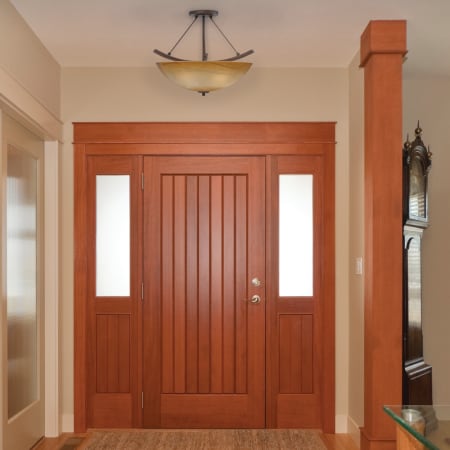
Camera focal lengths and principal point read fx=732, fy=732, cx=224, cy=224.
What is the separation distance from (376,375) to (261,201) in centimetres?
160

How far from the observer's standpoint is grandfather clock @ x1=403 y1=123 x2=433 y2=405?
15.5 feet

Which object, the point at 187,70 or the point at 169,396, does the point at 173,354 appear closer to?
the point at 169,396

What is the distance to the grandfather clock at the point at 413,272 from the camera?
186 inches

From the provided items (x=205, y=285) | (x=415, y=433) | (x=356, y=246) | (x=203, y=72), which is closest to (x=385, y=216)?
(x=356, y=246)

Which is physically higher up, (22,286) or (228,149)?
(228,149)

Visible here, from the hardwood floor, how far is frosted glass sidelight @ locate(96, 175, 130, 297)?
999 millimetres

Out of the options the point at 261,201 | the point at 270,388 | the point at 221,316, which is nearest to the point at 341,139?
the point at 261,201

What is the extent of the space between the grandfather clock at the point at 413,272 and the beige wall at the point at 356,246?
0.94 ft

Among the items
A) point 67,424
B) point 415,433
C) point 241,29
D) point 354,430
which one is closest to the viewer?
point 415,433

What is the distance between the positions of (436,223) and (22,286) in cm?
309

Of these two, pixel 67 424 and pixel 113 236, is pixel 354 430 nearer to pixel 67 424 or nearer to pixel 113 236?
pixel 67 424

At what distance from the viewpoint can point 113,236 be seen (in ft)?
17.3

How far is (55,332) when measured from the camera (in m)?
5.02

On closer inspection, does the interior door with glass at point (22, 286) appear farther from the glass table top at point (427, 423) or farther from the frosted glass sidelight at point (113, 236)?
the glass table top at point (427, 423)
